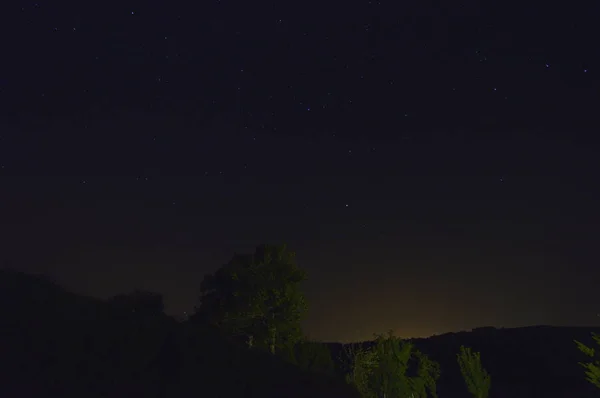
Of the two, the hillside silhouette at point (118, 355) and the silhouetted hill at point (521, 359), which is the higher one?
the silhouetted hill at point (521, 359)

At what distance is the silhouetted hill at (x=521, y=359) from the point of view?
156ft

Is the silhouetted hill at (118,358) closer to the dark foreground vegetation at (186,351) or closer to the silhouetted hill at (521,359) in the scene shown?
the dark foreground vegetation at (186,351)

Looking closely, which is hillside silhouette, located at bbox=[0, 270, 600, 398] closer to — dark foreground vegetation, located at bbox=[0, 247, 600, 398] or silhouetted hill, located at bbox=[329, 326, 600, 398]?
dark foreground vegetation, located at bbox=[0, 247, 600, 398]

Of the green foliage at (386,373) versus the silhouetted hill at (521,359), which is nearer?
the green foliage at (386,373)

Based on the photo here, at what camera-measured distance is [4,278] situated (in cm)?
2462

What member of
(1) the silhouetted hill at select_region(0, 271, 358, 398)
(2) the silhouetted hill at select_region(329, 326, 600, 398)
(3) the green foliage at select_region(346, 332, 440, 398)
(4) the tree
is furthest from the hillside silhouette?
(2) the silhouetted hill at select_region(329, 326, 600, 398)

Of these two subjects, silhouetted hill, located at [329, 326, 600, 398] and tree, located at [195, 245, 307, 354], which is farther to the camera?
silhouetted hill, located at [329, 326, 600, 398]

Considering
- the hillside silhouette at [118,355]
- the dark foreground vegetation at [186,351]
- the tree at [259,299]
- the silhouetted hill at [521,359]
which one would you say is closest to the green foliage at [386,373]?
the dark foreground vegetation at [186,351]

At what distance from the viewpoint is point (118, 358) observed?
19766 millimetres

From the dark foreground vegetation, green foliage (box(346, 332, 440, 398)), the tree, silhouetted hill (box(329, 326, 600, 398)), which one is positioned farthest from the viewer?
silhouetted hill (box(329, 326, 600, 398))

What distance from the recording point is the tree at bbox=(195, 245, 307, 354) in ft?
116

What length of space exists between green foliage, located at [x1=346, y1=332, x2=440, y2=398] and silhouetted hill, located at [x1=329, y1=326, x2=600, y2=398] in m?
23.1

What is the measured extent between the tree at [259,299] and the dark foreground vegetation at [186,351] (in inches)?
2.5

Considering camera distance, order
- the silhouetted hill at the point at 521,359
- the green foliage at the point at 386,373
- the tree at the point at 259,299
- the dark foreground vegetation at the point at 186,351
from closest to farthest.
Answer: the dark foreground vegetation at the point at 186,351 → the green foliage at the point at 386,373 → the tree at the point at 259,299 → the silhouetted hill at the point at 521,359
